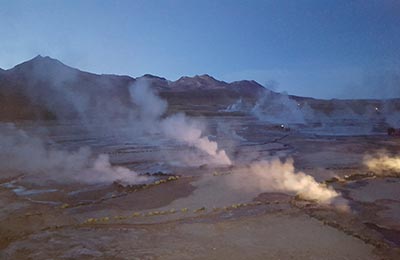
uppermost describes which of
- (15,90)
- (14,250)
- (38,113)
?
(15,90)

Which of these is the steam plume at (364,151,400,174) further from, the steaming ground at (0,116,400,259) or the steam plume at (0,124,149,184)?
the steam plume at (0,124,149,184)

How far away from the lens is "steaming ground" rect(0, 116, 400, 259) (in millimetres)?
7848

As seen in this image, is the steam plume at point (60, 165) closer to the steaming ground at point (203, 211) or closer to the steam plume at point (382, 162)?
the steaming ground at point (203, 211)

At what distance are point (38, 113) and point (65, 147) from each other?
33.1m

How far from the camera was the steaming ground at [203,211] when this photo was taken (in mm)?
7848

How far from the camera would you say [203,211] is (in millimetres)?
10562

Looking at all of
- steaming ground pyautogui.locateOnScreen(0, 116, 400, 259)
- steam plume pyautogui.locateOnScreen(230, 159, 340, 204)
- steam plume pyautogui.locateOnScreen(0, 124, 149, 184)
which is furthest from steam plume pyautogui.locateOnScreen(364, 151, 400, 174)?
steam plume pyautogui.locateOnScreen(0, 124, 149, 184)

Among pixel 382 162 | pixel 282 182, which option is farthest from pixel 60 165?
pixel 382 162

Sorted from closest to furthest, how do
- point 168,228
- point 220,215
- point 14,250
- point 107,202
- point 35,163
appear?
point 14,250 < point 168,228 < point 220,215 < point 107,202 < point 35,163

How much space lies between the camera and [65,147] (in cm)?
2608

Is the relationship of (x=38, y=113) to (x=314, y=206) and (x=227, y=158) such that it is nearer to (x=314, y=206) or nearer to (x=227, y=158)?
(x=227, y=158)

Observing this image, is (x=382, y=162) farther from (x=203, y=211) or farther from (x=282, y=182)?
(x=203, y=211)

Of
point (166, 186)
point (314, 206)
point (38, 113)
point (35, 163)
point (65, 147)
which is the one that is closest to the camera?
point (314, 206)

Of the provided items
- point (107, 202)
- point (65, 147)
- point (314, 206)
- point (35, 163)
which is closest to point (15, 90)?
point (65, 147)
